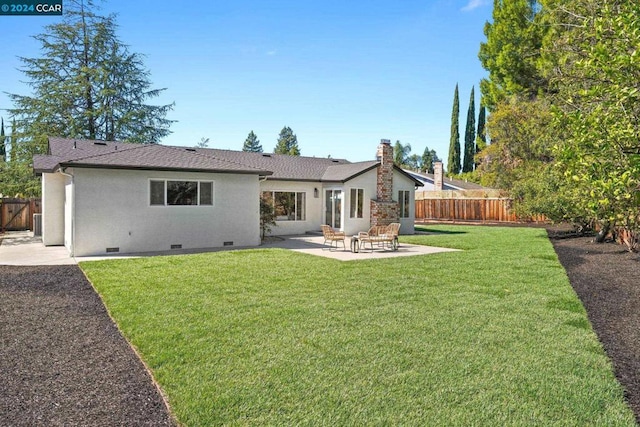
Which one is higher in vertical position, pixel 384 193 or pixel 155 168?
Result: pixel 155 168

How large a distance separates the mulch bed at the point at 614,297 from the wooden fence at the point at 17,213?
83.6ft

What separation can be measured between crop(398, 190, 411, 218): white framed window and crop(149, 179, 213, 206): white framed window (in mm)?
10886

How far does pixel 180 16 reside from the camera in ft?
49.8

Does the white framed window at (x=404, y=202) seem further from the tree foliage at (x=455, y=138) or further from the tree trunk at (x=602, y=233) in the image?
the tree foliage at (x=455, y=138)

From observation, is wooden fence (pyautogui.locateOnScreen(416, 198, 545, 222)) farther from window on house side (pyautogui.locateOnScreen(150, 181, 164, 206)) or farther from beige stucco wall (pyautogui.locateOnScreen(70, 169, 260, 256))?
→ window on house side (pyautogui.locateOnScreen(150, 181, 164, 206))

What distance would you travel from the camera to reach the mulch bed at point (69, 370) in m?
3.78

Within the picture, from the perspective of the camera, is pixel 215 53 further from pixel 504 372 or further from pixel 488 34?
pixel 488 34

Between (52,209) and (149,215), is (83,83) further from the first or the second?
(149,215)

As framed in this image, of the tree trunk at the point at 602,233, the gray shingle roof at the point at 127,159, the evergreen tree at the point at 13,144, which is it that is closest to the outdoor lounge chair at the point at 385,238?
the gray shingle roof at the point at 127,159

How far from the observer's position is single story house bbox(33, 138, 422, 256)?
13867mm

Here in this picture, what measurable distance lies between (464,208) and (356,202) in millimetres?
15516

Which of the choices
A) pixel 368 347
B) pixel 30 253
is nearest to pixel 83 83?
pixel 30 253

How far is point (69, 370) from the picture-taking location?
4.77 m

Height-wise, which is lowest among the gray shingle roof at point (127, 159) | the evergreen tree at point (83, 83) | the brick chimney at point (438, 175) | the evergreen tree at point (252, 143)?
the gray shingle roof at point (127, 159)
